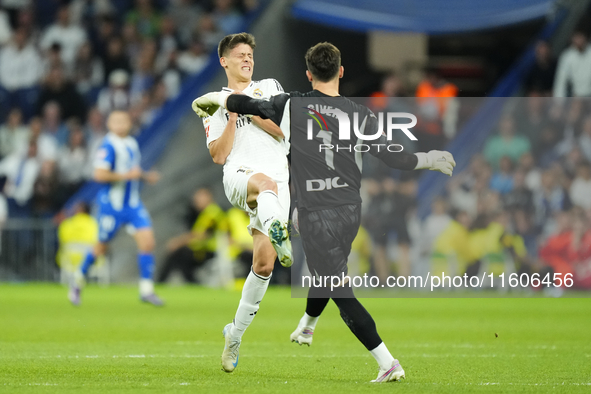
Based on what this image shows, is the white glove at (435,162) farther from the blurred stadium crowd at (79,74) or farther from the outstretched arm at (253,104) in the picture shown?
the blurred stadium crowd at (79,74)

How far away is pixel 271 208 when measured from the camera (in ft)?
19.3

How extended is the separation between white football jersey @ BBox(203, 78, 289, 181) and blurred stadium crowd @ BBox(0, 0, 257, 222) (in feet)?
42.2

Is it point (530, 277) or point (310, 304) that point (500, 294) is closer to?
point (530, 277)

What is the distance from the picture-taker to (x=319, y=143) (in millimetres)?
5766

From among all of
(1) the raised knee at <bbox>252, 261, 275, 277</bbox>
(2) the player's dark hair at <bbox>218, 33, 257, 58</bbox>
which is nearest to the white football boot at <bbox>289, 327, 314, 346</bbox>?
(1) the raised knee at <bbox>252, 261, 275, 277</bbox>

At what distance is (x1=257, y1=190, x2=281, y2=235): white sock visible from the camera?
5787mm

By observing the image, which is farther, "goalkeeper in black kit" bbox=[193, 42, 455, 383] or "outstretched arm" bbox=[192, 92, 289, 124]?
"outstretched arm" bbox=[192, 92, 289, 124]

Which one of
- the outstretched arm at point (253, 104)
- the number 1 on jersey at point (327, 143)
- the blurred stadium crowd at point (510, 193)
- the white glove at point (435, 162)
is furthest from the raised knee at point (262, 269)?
the blurred stadium crowd at point (510, 193)

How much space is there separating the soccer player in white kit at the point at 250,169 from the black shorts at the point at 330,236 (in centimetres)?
21

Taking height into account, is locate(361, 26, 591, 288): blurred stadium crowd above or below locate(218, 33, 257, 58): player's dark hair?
below

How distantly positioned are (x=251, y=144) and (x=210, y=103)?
52 cm

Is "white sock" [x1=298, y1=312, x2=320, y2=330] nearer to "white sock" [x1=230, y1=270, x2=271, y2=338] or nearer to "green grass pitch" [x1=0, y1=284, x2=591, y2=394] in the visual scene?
"green grass pitch" [x1=0, y1=284, x2=591, y2=394]

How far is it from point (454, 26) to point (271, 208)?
13023 mm

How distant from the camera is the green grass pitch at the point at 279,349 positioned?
18.6ft
